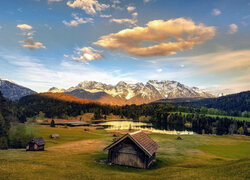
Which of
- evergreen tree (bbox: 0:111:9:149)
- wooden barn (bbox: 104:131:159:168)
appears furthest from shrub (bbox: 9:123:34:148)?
wooden barn (bbox: 104:131:159:168)

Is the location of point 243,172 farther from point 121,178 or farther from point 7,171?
point 7,171

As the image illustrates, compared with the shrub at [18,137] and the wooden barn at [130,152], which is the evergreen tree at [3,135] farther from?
the wooden barn at [130,152]

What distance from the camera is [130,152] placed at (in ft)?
123

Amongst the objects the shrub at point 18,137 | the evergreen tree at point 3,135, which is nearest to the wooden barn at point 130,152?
the shrub at point 18,137

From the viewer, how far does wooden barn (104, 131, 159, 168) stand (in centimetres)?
3641

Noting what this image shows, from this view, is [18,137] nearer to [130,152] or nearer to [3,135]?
[3,135]

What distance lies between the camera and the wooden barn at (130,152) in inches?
1433

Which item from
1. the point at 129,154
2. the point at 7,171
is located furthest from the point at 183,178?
the point at 7,171

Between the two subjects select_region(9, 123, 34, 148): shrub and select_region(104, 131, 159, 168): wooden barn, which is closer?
select_region(104, 131, 159, 168): wooden barn

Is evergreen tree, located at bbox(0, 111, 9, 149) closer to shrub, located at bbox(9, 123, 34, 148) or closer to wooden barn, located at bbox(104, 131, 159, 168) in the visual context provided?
shrub, located at bbox(9, 123, 34, 148)

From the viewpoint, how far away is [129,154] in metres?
37.4

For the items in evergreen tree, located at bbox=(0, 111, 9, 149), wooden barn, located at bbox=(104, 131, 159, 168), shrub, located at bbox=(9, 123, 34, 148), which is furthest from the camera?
shrub, located at bbox=(9, 123, 34, 148)

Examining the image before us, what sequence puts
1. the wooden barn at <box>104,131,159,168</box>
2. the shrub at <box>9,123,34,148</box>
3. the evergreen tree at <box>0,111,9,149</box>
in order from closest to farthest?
1. the wooden barn at <box>104,131,159,168</box>
2. the evergreen tree at <box>0,111,9,149</box>
3. the shrub at <box>9,123,34,148</box>

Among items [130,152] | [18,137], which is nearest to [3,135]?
[18,137]
